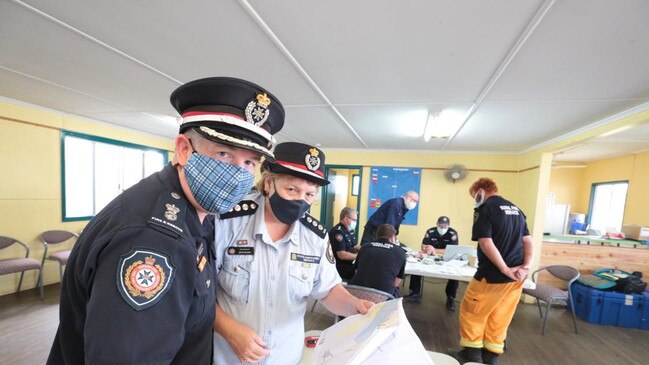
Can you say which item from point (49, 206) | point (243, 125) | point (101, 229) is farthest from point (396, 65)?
point (49, 206)

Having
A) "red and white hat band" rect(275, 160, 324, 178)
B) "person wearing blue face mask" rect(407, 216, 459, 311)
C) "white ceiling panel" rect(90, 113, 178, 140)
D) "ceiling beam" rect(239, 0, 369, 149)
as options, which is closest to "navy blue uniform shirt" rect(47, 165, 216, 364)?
"red and white hat band" rect(275, 160, 324, 178)

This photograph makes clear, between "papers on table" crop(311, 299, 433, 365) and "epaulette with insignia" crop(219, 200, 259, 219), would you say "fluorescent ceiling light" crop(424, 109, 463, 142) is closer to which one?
"epaulette with insignia" crop(219, 200, 259, 219)

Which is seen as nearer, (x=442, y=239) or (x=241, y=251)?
(x=241, y=251)

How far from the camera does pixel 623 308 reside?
349 centimetres

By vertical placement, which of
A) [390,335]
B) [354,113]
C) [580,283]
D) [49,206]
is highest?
[354,113]

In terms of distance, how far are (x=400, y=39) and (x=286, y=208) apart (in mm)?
1242

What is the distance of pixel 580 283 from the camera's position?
3801 mm

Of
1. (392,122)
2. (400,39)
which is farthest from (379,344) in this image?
(392,122)

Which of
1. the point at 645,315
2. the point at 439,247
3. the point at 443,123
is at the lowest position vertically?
the point at 645,315

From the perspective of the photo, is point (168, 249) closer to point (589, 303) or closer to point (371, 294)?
point (371, 294)

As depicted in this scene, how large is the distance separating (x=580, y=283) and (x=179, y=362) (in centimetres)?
531

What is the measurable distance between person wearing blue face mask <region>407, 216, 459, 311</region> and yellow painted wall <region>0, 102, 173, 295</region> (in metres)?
5.53

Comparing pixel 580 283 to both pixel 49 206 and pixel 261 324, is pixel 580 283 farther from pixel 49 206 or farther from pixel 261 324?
pixel 49 206

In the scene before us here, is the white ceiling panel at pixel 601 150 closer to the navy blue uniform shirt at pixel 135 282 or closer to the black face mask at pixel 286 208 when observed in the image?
the black face mask at pixel 286 208
